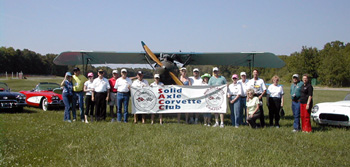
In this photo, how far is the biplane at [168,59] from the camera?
11191mm

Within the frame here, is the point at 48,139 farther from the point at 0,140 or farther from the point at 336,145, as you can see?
the point at 336,145

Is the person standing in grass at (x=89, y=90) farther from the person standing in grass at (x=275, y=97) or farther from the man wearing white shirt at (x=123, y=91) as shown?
the person standing in grass at (x=275, y=97)

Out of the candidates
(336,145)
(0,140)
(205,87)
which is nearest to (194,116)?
(205,87)

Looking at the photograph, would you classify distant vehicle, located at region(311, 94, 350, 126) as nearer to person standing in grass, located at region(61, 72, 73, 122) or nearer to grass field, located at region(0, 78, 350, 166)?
grass field, located at region(0, 78, 350, 166)

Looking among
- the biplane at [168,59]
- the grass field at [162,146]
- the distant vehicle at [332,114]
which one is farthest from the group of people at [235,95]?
the biplane at [168,59]

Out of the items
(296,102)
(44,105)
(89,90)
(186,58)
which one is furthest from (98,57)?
(296,102)

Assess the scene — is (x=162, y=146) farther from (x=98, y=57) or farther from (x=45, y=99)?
(x=98, y=57)

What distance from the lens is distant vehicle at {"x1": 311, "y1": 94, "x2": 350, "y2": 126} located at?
7598 millimetres

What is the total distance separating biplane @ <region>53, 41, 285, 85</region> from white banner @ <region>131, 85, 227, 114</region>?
76.6 inches

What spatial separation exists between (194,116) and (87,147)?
4.94 meters

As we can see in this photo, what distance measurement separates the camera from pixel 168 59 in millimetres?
12336

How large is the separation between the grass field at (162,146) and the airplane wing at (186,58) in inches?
198

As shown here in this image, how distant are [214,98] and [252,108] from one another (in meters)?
1.27

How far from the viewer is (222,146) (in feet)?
17.5
